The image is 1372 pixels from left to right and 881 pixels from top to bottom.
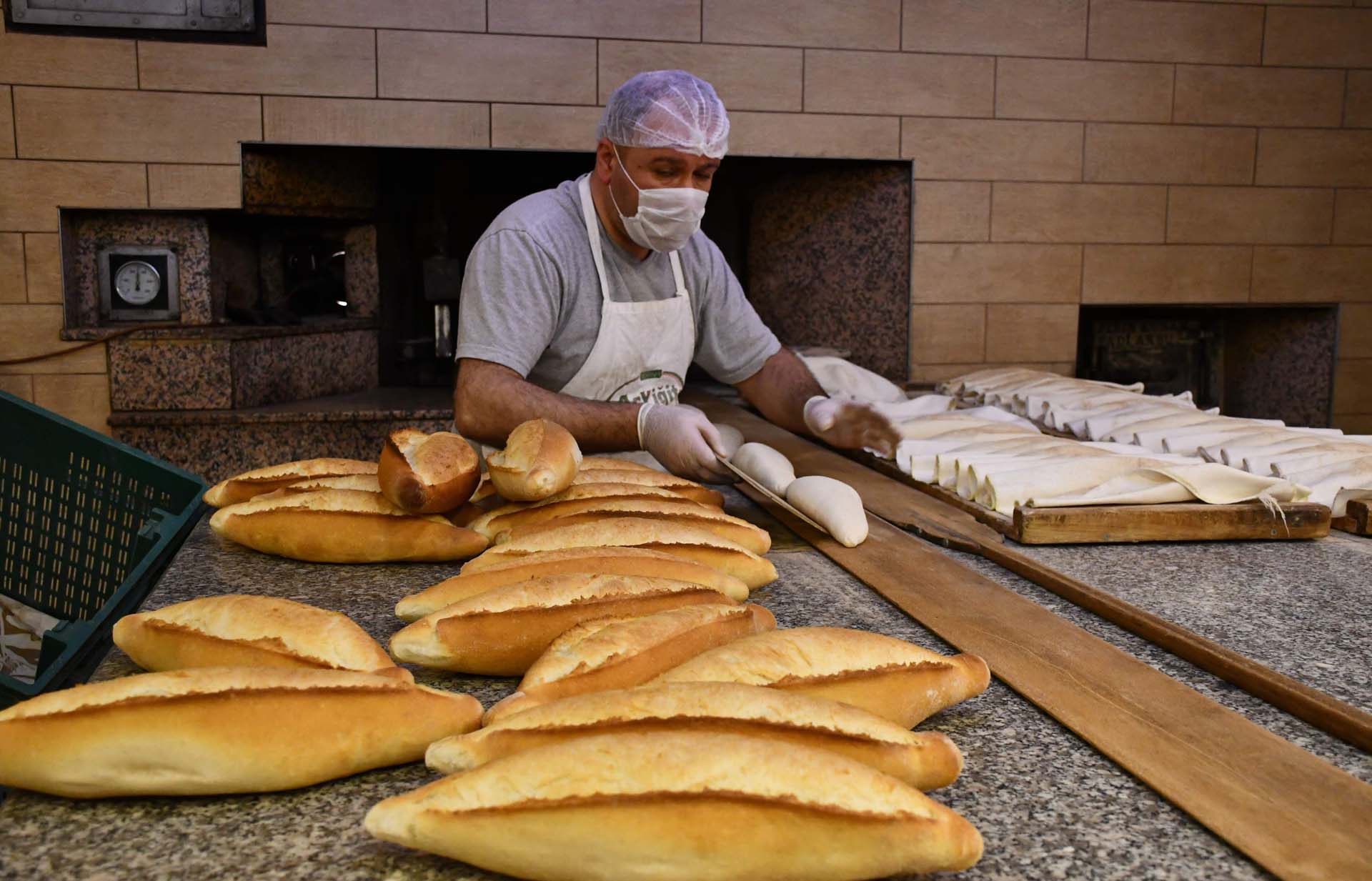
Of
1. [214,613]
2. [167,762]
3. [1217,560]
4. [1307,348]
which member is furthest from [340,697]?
[1307,348]

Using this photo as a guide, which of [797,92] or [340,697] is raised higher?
[797,92]

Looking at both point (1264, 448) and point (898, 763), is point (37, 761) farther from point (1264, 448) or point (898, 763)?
point (1264, 448)

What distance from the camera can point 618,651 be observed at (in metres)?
0.89

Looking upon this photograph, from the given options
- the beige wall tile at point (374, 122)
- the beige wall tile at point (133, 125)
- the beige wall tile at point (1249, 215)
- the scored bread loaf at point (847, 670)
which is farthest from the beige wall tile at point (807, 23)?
the scored bread loaf at point (847, 670)

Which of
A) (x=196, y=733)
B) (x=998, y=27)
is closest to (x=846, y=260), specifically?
(x=998, y=27)

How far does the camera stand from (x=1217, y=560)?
1624 mm

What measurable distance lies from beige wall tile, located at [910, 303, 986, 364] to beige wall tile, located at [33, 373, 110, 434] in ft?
11.3

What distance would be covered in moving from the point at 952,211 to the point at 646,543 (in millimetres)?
3976

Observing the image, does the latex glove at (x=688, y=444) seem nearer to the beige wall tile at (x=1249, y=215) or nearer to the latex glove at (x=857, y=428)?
the latex glove at (x=857, y=428)

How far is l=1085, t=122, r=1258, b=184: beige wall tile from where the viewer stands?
16.1 ft

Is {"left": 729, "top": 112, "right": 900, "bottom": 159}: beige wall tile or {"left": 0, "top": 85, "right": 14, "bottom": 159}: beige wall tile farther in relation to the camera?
{"left": 729, "top": 112, "right": 900, "bottom": 159}: beige wall tile

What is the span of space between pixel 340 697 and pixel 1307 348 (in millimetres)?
5632

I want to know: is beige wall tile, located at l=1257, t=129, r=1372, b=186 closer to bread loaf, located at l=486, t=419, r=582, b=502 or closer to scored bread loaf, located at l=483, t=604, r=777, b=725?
bread loaf, located at l=486, t=419, r=582, b=502

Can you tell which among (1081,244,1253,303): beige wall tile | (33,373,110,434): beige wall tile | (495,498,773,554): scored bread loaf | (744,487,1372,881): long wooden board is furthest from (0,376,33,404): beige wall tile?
(1081,244,1253,303): beige wall tile
